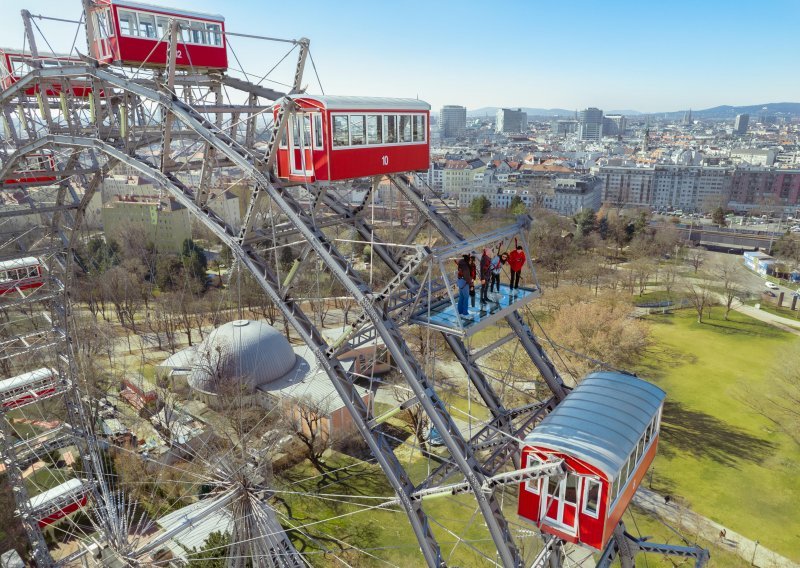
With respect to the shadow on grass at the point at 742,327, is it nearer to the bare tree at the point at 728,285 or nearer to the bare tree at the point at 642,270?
the bare tree at the point at 728,285

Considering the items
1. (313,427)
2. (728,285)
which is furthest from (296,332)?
(728,285)

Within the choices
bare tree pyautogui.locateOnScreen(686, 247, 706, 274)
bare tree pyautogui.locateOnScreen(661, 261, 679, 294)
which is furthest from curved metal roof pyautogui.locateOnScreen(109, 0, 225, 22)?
bare tree pyautogui.locateOnScreen(686, 247, 706, 274)

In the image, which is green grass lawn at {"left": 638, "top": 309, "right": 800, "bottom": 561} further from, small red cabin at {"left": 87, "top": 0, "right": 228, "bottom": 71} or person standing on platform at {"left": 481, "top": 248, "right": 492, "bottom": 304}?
small red cabin at {"left": 87, "top": 0, "right": 228, "bottom": 71}

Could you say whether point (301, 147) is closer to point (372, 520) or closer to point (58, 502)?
point (58, 502)

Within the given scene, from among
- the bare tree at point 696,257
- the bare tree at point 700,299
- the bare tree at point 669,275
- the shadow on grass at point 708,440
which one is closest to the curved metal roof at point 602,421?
the shadow on grass at point 708,440

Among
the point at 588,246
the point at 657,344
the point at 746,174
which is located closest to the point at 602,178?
the point at 746,174

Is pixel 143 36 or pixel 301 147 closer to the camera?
pixel 301 147
